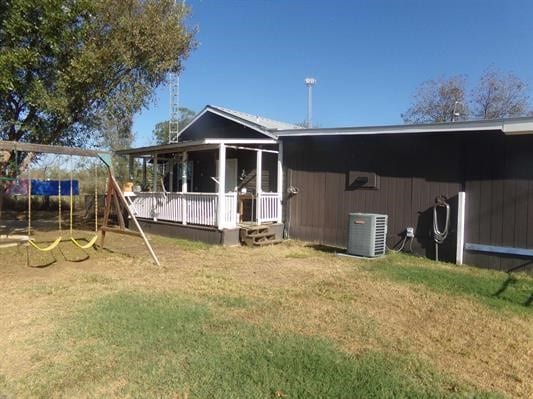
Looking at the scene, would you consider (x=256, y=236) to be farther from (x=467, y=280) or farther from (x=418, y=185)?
(x=467, y=280)

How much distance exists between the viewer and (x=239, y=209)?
11969mm

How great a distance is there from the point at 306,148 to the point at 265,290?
18.9 ft

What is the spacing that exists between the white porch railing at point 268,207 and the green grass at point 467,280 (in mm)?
3577

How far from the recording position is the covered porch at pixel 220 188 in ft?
35.1

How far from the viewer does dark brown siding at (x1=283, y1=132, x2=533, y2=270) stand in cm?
804

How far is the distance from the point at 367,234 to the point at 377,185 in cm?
149

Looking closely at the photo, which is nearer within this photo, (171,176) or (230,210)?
(230,210)

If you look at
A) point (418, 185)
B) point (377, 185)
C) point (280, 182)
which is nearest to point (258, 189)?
point (280, 182)

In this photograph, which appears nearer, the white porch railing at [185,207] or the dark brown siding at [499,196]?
the dark brown siding at [499,196]

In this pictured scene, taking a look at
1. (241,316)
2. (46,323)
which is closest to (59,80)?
(46,323)

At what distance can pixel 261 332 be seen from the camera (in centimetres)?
445

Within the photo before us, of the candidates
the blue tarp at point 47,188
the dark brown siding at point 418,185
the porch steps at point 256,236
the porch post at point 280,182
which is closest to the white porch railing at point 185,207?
the porch steps at point 256,236

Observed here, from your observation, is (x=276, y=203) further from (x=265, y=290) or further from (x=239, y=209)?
(x=265, y=290)

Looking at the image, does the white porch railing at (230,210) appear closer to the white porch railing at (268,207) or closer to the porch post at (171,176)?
the white porch railing at (268,207)
